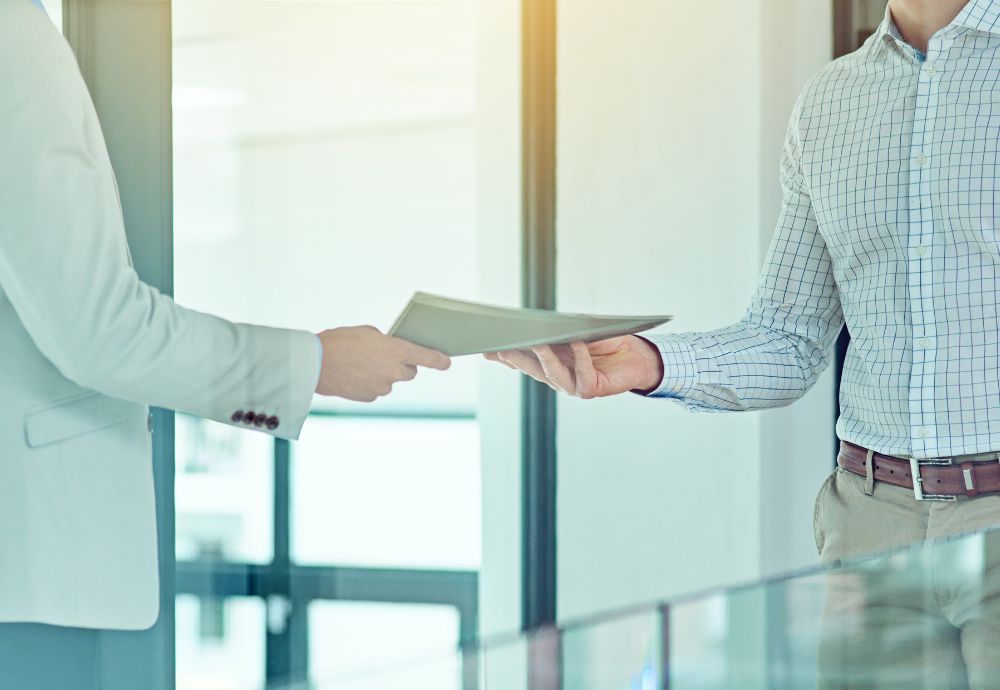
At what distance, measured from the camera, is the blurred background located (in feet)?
3.54

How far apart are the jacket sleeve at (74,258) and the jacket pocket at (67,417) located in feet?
0.04

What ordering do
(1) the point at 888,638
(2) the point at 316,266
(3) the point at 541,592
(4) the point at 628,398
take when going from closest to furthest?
(1) the point at 888,638
(2) the point at 316,266
(3) the point at 541,592
(4) the point at 628,398

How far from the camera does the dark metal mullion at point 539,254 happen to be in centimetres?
149

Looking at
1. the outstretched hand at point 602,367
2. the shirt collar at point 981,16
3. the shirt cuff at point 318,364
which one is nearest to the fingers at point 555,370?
the outstretched hand at point 602,367

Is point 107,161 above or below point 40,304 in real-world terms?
above

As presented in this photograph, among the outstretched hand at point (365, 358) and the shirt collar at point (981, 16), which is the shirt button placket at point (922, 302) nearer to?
the shirt collar at point (981, 16)

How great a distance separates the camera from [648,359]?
117 centimetres

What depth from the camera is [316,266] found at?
117 cm

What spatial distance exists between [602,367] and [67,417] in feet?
1.81

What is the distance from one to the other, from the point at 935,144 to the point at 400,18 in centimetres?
64

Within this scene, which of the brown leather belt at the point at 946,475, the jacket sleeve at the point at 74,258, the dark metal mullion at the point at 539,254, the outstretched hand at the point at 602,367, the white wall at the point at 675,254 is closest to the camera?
the jacket sleeve at the point at 74,258

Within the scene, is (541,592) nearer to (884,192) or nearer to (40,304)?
(884,192)

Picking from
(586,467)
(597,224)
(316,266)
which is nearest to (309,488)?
(316,266)

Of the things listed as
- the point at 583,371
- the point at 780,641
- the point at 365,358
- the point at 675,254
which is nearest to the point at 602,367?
the point at 583,371
